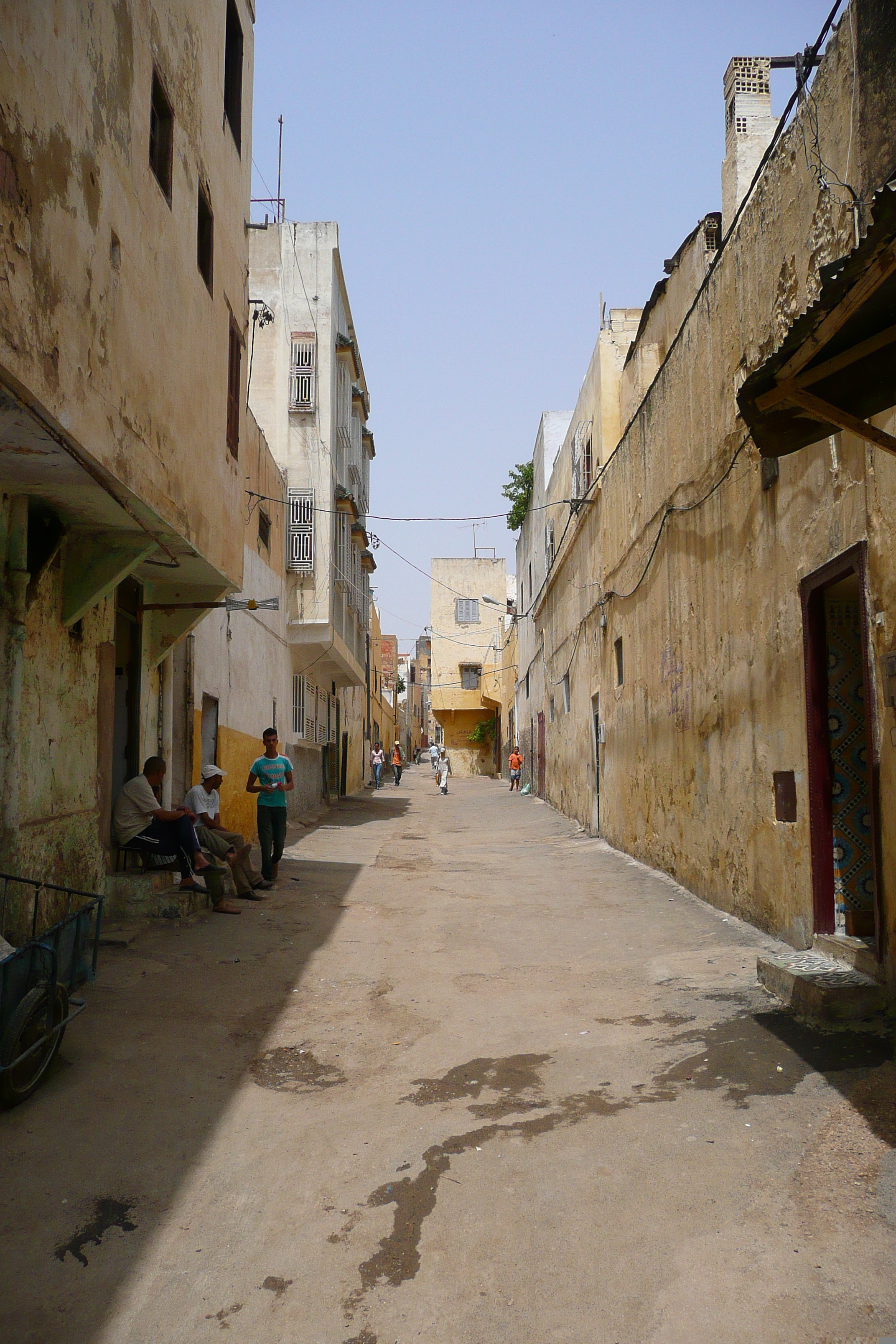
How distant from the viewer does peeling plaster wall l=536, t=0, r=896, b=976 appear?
18.6 feet

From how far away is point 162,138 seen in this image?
787cm

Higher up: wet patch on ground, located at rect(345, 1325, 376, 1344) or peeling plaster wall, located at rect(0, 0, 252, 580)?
peeling plaster wall, located at rect(0, 0, 252, 580)

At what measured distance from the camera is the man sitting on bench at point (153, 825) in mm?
8898

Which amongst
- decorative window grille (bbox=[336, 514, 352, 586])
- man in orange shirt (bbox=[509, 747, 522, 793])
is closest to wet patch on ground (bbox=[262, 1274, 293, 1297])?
decorative window grille (bbox=[336, 514, 352, 586])

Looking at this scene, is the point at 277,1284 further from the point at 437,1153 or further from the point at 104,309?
the point at 104,309

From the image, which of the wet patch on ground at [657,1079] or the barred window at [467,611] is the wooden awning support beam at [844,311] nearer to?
the wet patch on ground at [657,1079]

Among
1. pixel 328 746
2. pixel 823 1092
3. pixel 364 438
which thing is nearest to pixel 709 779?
pixel 823 1092

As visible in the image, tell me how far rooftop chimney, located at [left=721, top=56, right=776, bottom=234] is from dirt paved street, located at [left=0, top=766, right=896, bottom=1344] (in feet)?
28.7

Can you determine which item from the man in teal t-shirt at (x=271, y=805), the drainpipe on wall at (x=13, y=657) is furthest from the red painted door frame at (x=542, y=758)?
the drainpipe on wall at (x=13, y=657)

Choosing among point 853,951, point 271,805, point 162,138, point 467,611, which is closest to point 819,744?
point 853,951

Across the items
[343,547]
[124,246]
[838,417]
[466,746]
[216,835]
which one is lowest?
[216,835]

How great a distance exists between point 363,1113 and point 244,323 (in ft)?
29.1

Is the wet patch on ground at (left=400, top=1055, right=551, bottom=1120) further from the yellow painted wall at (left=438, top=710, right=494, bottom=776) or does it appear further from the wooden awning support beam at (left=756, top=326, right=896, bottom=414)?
the yellow painted wall at (left=438, top=710, right=494, bottom=776)

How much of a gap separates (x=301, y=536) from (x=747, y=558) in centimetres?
1211
